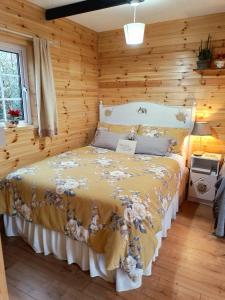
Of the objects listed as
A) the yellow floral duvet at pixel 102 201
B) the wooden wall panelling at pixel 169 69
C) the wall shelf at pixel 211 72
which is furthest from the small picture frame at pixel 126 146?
the wall shelf at pixel 211 72

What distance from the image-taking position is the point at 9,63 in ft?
8.26

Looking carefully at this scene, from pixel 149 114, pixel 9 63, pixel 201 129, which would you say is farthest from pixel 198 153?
pixel 9 63

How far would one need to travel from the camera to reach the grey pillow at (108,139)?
301 centimetres

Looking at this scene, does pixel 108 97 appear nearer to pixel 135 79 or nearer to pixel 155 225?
pixel 135 79

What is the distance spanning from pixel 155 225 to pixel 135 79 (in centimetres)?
242

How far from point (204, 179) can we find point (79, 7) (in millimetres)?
2479

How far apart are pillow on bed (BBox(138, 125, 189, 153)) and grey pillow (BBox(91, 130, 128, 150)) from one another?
29 cm

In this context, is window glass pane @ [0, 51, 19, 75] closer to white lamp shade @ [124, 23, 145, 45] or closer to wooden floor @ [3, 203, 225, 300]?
white lamp shade @ [124, 23, 145, 45]

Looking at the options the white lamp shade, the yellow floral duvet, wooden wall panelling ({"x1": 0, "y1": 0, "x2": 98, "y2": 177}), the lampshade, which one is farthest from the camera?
the lampshade

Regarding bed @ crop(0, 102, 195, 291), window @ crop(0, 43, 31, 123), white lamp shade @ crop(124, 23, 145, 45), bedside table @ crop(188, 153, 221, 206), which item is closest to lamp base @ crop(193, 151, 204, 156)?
bedside table @ crop(188, 153, 221, 206)

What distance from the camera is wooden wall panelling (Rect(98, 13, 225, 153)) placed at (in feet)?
9.67

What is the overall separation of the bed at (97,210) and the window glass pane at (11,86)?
921 millimetres

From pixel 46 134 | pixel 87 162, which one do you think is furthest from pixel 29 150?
pixel 87 162

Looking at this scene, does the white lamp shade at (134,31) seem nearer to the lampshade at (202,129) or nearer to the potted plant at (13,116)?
the lampshade at (202,129)
